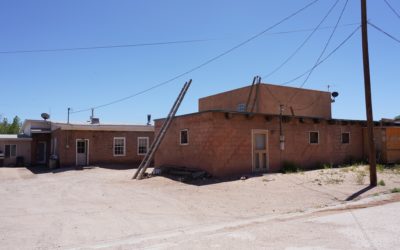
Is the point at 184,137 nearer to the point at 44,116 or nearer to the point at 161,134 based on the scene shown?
the point at 161,134

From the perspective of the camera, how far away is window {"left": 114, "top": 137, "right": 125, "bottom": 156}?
27047 mm

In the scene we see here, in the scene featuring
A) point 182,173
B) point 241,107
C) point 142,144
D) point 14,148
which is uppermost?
point 241,107

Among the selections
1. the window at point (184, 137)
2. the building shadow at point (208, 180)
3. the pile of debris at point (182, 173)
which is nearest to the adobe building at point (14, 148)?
the pile of debris at point (182, 173)

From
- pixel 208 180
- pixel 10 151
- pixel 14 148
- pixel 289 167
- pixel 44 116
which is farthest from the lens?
pixel 44 116

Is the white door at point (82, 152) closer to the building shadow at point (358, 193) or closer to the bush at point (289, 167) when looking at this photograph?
the bush at point (289, 167)

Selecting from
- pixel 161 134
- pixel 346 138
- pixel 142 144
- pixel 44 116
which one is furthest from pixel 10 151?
pixel 346 138

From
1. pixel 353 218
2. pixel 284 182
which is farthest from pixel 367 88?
pixel 353 218

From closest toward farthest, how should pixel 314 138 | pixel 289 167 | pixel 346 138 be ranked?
pixel 289 167
pixel 314 138
pixel 346 138

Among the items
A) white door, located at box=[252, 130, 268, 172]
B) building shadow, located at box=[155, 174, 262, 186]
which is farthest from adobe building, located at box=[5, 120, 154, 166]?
white door, located at box=[252, 130, 268, 172]

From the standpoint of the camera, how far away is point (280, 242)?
6.36 metres

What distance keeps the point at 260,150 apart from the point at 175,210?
912cm

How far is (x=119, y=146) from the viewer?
89.1ft

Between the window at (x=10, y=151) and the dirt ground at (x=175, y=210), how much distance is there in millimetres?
15786

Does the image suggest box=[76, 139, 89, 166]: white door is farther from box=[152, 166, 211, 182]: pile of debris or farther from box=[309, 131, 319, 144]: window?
box=[309, 131, 319, 144]: window
